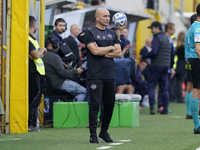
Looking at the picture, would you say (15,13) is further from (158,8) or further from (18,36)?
(158,8)

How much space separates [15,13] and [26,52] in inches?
26.8

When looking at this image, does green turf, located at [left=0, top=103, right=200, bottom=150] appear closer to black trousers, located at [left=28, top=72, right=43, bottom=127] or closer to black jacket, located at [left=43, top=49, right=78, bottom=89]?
black trousers, located at [left=28, top=72, right=43, bottom=127]

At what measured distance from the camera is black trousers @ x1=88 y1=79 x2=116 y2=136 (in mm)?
6559

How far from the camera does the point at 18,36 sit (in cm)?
813

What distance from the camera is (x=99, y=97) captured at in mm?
6605

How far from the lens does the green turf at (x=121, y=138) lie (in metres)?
6.18

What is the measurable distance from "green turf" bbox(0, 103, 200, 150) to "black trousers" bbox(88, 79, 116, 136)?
317mm

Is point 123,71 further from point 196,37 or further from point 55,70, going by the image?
point 196,37

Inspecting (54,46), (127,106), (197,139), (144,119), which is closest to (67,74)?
(54,46)

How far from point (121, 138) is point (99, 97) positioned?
94cm

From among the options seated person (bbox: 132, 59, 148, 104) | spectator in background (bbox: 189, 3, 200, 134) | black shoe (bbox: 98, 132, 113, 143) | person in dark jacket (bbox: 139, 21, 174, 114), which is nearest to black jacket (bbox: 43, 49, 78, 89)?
spectator in background (bbox: 189, 3, 200, 134)

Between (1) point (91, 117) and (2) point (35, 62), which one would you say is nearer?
(1) point (91, 117)

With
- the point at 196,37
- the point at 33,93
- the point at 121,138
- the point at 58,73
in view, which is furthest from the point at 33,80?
the point at 196,37

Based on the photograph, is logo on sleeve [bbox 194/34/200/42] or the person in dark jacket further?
the person in dark jacket
